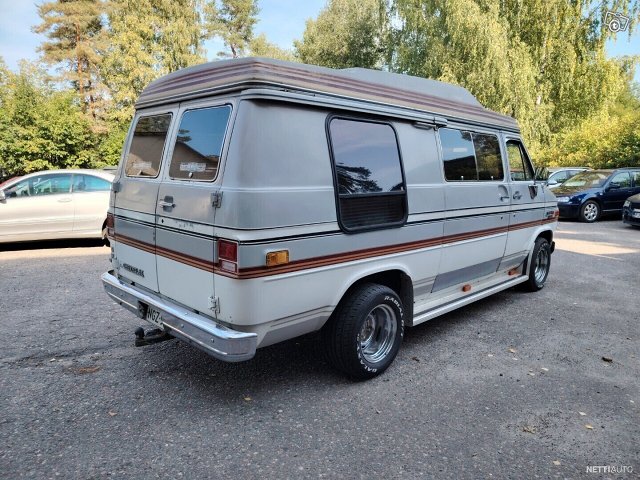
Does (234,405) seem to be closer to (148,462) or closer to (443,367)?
(148,462)

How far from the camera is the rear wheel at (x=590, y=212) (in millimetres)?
13906

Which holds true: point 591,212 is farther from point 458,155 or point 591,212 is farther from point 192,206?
point 192,206

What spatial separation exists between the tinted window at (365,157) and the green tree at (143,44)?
2444 centimetres

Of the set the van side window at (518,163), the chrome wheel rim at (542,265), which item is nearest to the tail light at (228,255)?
the van side window at (518,163)

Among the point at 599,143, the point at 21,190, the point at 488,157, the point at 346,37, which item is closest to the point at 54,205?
the point at 21,190

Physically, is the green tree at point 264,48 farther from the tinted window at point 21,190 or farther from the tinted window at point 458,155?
the tinted window at point 458,155

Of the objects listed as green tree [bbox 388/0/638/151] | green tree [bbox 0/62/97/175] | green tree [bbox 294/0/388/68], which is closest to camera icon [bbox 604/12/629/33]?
green tree [bbox 388/0/638/151]

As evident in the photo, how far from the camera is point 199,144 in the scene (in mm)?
3314

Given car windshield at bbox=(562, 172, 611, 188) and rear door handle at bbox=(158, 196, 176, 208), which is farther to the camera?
car windshield at bbox=(562, 172, 611, 188)

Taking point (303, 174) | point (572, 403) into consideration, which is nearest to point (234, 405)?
point (303, 174)

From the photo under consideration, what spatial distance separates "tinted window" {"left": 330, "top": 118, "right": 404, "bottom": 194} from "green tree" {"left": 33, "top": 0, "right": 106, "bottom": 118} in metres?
26.8

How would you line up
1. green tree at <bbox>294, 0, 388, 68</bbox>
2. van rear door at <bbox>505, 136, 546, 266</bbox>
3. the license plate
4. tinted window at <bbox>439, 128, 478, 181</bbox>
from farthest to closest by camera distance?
1. green tree at <bbox>294, 0, 388, 68</bbox>
2. van rear door at <bbox>505, 136, 546, 266</bbox>
3. tinted window at <bbox>439, 128, 478, 181</bbox>
4. the license plate

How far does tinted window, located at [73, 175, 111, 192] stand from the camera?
8750 millimetres

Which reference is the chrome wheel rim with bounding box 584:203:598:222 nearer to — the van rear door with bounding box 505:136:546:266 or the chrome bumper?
the van rear door with bounding box 505:136:546:266
